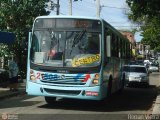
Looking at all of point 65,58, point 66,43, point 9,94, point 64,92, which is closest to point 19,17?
point 9,94

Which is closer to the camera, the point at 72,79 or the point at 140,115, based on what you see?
the point at 140,115

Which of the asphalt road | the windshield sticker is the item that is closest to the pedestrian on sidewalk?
the asphalt road

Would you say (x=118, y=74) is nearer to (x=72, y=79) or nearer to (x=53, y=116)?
(x=72, y=79)

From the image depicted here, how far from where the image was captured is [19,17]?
113 feet

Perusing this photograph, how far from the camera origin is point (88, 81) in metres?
16.0

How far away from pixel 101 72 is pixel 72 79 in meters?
1.00

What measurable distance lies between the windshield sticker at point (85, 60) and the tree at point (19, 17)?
18270 millimetres

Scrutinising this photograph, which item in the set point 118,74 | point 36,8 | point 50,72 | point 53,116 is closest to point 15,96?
point 118,74

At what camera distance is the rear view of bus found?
52.6ft

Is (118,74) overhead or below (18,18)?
below

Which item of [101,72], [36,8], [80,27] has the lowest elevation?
[101,72]

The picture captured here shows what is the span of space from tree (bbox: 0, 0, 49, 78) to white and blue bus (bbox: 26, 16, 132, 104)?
1744cm

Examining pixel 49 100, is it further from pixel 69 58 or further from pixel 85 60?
pixel 85 60

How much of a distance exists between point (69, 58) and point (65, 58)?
136 mm
